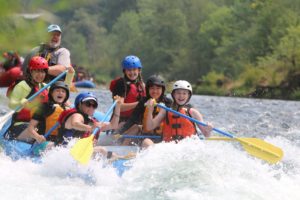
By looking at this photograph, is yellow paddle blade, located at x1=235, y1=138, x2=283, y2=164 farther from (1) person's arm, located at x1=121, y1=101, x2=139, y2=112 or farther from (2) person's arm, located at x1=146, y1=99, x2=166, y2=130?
(1) person's arm, located at x1=121, y1=101, x2=139, y2=112

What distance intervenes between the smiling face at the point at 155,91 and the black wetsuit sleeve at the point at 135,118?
27 cm

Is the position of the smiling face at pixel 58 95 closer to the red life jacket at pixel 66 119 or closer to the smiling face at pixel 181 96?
the red life jacket at pixel 66 119

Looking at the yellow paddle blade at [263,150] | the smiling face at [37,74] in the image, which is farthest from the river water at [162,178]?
the smiling face at [37,74]

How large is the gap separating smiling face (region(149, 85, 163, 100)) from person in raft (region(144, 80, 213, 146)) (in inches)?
6.8

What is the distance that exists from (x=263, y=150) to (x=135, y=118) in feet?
4.69

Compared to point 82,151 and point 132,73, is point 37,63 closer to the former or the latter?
point 132,73

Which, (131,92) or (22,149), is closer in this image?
(22,149)

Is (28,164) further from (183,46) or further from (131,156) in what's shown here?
→ (183,46)

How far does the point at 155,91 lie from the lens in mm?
5371

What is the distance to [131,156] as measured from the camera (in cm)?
462

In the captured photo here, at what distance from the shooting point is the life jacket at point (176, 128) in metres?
5.12

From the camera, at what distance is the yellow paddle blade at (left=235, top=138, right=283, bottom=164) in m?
4.88

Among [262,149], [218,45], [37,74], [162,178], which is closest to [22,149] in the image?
[37,74]

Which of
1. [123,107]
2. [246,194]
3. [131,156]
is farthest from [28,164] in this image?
[246,194]
